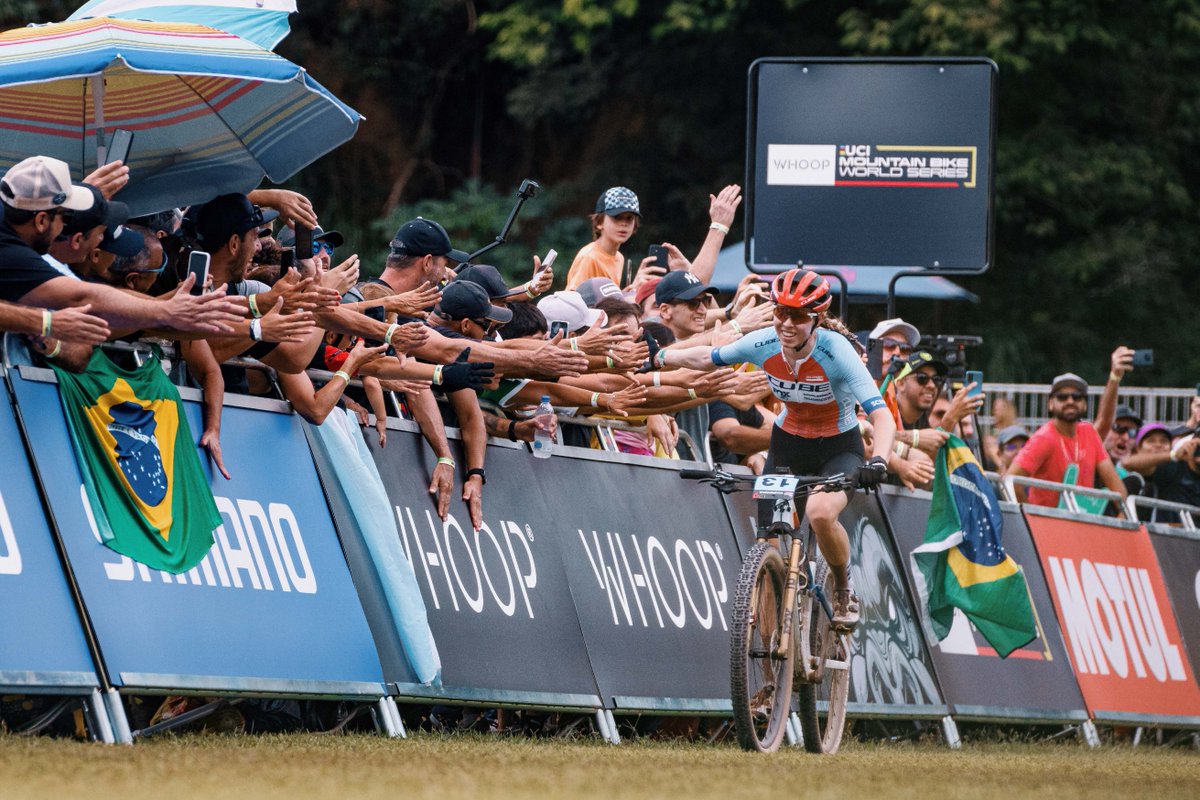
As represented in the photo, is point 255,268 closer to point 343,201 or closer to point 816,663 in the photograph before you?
point 816,663

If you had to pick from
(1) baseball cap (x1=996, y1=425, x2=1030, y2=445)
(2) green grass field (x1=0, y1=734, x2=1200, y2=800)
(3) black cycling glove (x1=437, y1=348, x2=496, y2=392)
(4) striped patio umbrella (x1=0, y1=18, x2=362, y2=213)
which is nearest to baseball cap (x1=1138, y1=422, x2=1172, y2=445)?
(1) baseball cap (x1=996, y1=425, x2=1030, y2=445)

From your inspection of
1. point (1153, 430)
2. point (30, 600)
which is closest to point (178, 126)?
point (30, 600)

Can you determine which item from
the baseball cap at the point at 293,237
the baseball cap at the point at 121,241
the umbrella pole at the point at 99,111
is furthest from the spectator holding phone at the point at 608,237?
the baseball cap at the point at 121,241

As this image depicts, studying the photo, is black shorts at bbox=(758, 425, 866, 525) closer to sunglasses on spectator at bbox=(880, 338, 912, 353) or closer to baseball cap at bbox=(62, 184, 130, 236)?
sunglasses on spectator at bbox=(880, 338, 912, 353)

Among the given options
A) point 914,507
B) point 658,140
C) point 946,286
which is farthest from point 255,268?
point 658,140

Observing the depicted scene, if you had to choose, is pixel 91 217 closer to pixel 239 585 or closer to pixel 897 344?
pixel 239 585

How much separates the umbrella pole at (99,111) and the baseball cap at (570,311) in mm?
3153

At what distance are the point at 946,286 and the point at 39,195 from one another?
1781 centimetres

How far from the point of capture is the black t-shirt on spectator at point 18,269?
288 inches

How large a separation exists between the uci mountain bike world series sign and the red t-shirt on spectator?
2744 millimetres

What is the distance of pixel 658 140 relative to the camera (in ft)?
99.7

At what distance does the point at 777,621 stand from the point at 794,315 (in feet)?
4.77

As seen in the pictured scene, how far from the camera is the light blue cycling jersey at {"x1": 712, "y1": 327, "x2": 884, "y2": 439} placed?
32.9 ft

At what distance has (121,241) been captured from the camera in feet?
26.0
